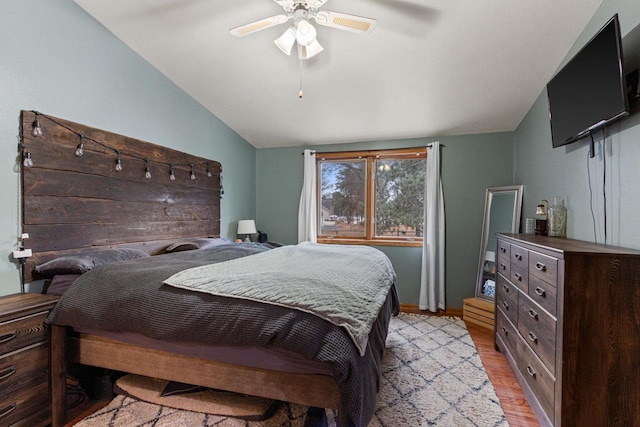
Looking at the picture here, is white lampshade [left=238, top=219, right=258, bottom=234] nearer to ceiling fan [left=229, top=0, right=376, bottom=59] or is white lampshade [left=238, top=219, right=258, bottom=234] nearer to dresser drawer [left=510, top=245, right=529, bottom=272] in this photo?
ceiling fan [left=229, top=0, right=376, bottom=59]

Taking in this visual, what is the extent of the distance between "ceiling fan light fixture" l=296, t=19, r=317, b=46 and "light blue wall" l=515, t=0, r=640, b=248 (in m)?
1.76

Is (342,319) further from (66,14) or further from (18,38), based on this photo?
(66,14)

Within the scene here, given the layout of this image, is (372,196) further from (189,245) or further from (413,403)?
(413,403)

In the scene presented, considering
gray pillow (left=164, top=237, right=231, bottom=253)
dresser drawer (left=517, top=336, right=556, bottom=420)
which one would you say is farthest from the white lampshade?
dresser drawer (left=517, top=336, right=556, bottom=420)

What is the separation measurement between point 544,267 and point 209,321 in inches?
71.7

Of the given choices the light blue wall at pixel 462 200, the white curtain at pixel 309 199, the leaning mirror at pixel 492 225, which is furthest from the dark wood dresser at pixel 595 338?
the white curtain at pixel 309 199

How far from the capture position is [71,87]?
215cm

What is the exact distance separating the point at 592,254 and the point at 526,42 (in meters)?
1.75

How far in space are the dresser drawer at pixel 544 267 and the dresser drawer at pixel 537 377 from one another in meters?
0.49

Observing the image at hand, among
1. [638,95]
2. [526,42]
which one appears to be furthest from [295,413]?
[526,42]

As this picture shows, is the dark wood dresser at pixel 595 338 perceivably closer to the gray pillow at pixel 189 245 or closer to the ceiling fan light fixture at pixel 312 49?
the ceiling fan light fixture at pixel 312 49

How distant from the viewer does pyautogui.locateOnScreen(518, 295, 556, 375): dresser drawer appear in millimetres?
1500

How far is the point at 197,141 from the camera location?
341 cm

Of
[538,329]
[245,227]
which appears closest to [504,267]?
[538,329]
